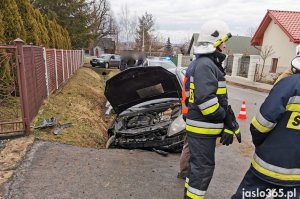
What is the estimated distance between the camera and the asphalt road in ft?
10.8

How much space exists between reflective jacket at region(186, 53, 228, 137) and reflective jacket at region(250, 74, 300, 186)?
1.59 ft

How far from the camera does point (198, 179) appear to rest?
286 cm

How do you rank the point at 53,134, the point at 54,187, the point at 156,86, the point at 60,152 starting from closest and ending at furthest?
the point at 54,187
the point at 60,152
the point at 53,134
the point at 156,86

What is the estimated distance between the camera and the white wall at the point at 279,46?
19.9m

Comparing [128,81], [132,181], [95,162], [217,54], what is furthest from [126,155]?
[217,54]

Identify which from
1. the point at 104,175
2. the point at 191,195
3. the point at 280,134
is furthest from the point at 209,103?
the point at 104,175

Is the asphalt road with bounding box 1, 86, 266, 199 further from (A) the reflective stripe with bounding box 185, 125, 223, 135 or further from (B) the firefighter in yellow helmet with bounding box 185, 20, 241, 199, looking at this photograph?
(A) the reflective stripe with bounding box 185, 125, 223, 135

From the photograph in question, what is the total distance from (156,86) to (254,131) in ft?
11.1

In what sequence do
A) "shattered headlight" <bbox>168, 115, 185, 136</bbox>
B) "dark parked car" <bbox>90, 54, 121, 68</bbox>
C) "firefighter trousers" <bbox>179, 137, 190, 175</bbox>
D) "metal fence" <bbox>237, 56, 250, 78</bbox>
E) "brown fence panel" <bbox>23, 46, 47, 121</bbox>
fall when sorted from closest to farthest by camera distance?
"firefighter trousers" <bbox>179, 137, 190, 175</bbox>, "shattered headlight" <bbox>168, 115, 185, 136</bbox>, "brown fence panel" <bbox>23, 46, 47, 121</bbox>, "metal fence" <bbox>237, 56, 250, 78</bbox>, "dark parked car" <bbox>90, 54, 121, 68</bbox>

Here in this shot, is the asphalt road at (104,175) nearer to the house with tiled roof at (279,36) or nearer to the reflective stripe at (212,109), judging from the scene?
the reflective stripe at (212,109)

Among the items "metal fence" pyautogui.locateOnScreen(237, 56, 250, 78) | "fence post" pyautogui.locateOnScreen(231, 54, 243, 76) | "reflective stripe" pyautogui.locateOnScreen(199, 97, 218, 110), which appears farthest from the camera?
"fence post" pyautogui.locateOnScreen(231, 54, 243, 76)

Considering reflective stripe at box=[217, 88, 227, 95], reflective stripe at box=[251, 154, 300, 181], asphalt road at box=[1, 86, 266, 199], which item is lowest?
asphalt road at box=[1, 86, 266, 199]

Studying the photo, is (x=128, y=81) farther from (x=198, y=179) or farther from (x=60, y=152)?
(x=198, y=179)

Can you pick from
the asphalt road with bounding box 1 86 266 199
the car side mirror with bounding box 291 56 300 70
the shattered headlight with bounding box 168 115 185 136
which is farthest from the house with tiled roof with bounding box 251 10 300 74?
the car side mirror with bounding box 291 56 300 70
